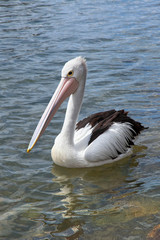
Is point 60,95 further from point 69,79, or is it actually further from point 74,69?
point 74,69

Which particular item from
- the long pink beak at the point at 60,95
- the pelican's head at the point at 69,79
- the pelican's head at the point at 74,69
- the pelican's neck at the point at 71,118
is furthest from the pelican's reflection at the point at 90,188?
the pelican's head at the point at 74,69

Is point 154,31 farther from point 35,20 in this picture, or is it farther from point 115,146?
point 115,146

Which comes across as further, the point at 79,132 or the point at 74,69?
the point at 79,132

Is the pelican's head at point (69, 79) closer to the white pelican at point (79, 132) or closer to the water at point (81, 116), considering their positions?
the white pelican at point (79, 132)

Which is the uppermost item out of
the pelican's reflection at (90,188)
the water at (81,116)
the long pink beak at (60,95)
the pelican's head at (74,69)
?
the pelican's head at (74,69)

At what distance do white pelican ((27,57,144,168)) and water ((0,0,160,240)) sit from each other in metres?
0.14

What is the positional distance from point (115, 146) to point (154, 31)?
614 centimetres

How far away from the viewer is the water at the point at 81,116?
4.00 meters

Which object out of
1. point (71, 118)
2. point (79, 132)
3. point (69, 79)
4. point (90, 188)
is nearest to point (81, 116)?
point (79, 132)

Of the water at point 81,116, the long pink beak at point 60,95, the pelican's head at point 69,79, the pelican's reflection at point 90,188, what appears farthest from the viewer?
the pelican's head at point 69,79

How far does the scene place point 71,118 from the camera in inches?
199

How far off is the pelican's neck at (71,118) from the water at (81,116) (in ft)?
1.18

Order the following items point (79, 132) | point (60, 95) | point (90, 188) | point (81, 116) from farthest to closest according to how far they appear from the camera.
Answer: point (81, 116) < point (79, 132) < point (60, 95) < point (90, 188)

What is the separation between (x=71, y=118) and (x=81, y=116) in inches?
50.0
